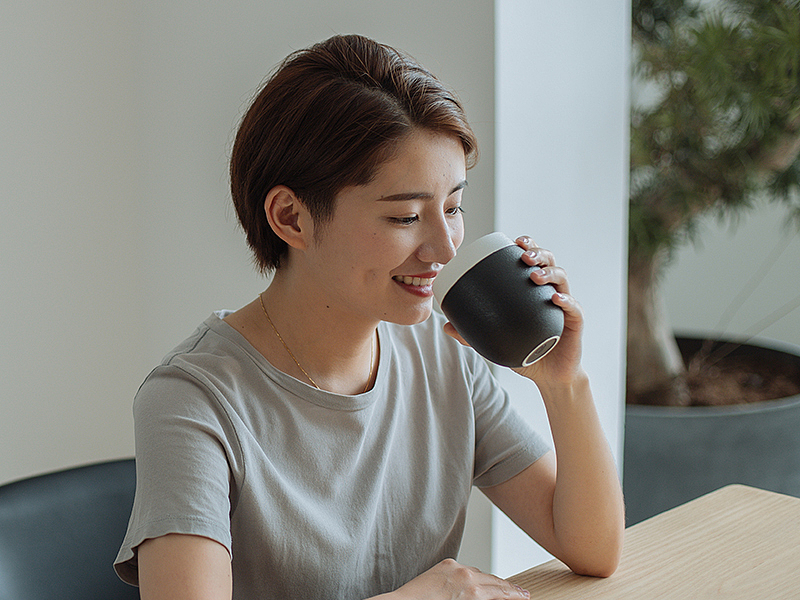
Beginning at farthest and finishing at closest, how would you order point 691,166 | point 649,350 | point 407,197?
point 649,350 → point 691,166 → point 407,197

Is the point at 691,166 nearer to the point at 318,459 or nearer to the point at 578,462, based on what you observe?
the point at 578,462

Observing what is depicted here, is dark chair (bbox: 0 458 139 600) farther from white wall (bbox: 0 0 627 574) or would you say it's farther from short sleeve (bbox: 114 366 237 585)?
white wall (bbox: 0 0 627 574)

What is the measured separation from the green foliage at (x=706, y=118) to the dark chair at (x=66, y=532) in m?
1.43

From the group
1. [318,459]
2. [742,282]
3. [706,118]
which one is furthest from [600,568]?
[742,282]

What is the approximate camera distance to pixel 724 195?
221 centimetres

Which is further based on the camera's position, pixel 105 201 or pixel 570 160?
pixel 105 201

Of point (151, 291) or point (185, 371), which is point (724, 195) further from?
point (185, 371)

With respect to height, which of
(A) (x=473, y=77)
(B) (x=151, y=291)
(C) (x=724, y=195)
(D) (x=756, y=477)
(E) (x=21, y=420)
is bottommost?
(D) (x=756, y=477)

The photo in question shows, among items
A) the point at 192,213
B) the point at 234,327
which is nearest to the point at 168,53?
Answer: the point at 192,213

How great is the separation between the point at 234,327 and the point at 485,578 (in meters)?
0.43

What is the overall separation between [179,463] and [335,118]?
1.36 ft

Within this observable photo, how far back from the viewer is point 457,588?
3.00 ft

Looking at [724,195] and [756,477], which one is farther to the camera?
[756,477]

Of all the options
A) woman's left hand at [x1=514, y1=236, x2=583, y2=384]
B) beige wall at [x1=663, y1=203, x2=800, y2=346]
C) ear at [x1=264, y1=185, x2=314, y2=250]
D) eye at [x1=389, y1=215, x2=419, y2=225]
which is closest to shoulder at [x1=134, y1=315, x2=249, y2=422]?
ear at [x1=264, y1=185, x2=314, y2=250]
